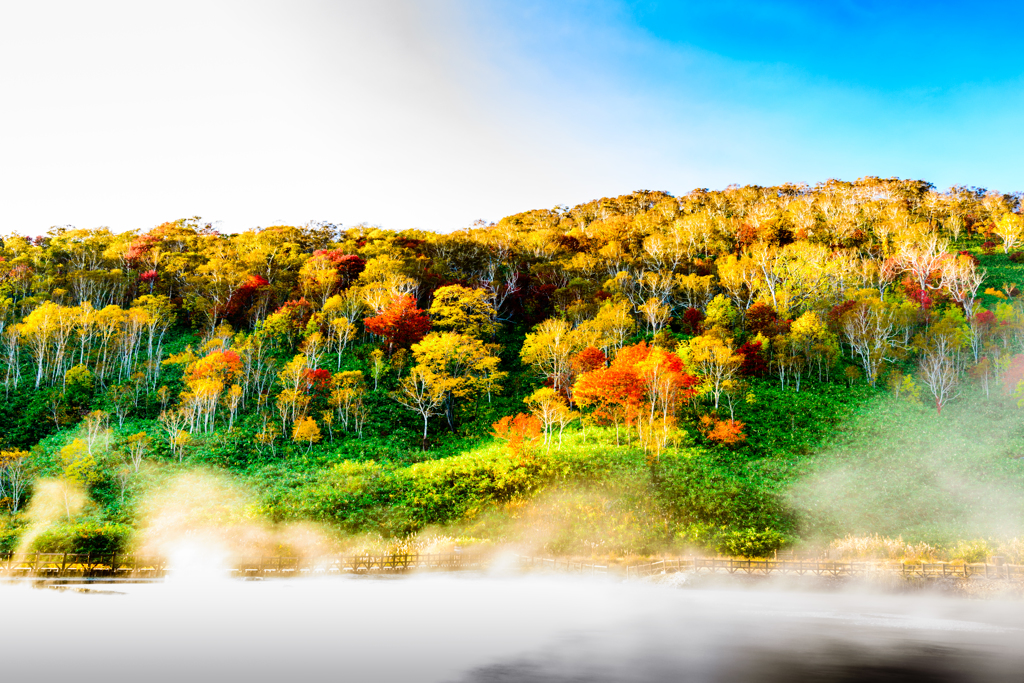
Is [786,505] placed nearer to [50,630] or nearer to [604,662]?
[604,662]

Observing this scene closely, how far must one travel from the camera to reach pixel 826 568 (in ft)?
79.2

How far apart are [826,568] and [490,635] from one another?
16986 millimetres

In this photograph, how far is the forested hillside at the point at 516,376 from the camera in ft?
106

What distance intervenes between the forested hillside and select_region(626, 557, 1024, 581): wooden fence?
264 cm

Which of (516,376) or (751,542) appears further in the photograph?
(516,376)

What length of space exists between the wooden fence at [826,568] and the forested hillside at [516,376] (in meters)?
2.64

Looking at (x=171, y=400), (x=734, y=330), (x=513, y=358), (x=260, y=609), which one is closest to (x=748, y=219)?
(x=734, y=330)

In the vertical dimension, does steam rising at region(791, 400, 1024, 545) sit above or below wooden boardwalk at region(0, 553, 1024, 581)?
above

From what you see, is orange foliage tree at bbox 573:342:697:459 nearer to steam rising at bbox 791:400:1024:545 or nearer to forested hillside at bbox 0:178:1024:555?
forested hillside at bbox 0:178:1024:555

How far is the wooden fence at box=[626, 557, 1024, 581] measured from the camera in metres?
22.0

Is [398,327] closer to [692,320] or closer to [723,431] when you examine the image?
[692,320]

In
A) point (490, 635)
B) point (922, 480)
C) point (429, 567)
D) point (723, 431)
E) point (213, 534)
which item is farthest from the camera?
point (723, 431)

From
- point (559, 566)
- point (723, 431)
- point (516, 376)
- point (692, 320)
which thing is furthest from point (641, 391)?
point (692, 320)

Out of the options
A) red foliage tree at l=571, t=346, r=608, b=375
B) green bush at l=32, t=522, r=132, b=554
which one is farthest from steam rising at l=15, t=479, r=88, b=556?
red foliage tree at l=571, t=346, r=608, b=375
